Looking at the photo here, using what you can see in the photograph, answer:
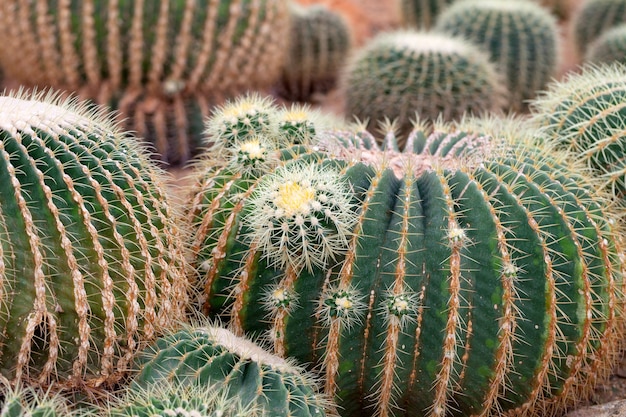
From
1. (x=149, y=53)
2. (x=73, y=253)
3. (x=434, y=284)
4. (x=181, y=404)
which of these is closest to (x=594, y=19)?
(x=149, y=53)

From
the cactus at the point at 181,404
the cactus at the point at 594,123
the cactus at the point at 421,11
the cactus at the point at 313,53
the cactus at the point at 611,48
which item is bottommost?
the cactus at the point at 313,53

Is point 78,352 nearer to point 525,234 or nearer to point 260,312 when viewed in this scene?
point 260,312

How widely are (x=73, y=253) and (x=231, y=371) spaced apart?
0.54 m

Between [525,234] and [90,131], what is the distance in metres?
1.36

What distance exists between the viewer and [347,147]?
9.60 feet

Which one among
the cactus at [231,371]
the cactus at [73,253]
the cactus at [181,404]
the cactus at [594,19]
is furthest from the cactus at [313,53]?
the cactus at [181,404]

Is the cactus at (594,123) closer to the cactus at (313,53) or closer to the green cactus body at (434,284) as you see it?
the green cactus body at (434,284)

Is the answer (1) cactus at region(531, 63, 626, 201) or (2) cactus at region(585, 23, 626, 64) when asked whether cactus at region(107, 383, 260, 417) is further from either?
(2) cactus at region(585, 23, 626, 64)

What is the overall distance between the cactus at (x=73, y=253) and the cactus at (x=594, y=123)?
164cm

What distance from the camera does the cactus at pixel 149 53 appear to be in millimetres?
4680

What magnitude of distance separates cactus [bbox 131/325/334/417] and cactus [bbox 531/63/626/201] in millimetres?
1423

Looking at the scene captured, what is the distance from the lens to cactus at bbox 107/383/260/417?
6.53 feet

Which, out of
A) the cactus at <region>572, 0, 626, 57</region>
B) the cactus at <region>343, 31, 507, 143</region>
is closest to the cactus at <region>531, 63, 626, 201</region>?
the cactus at <region>343, 31, 507, 143</region>

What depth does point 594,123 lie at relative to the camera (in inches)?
125
